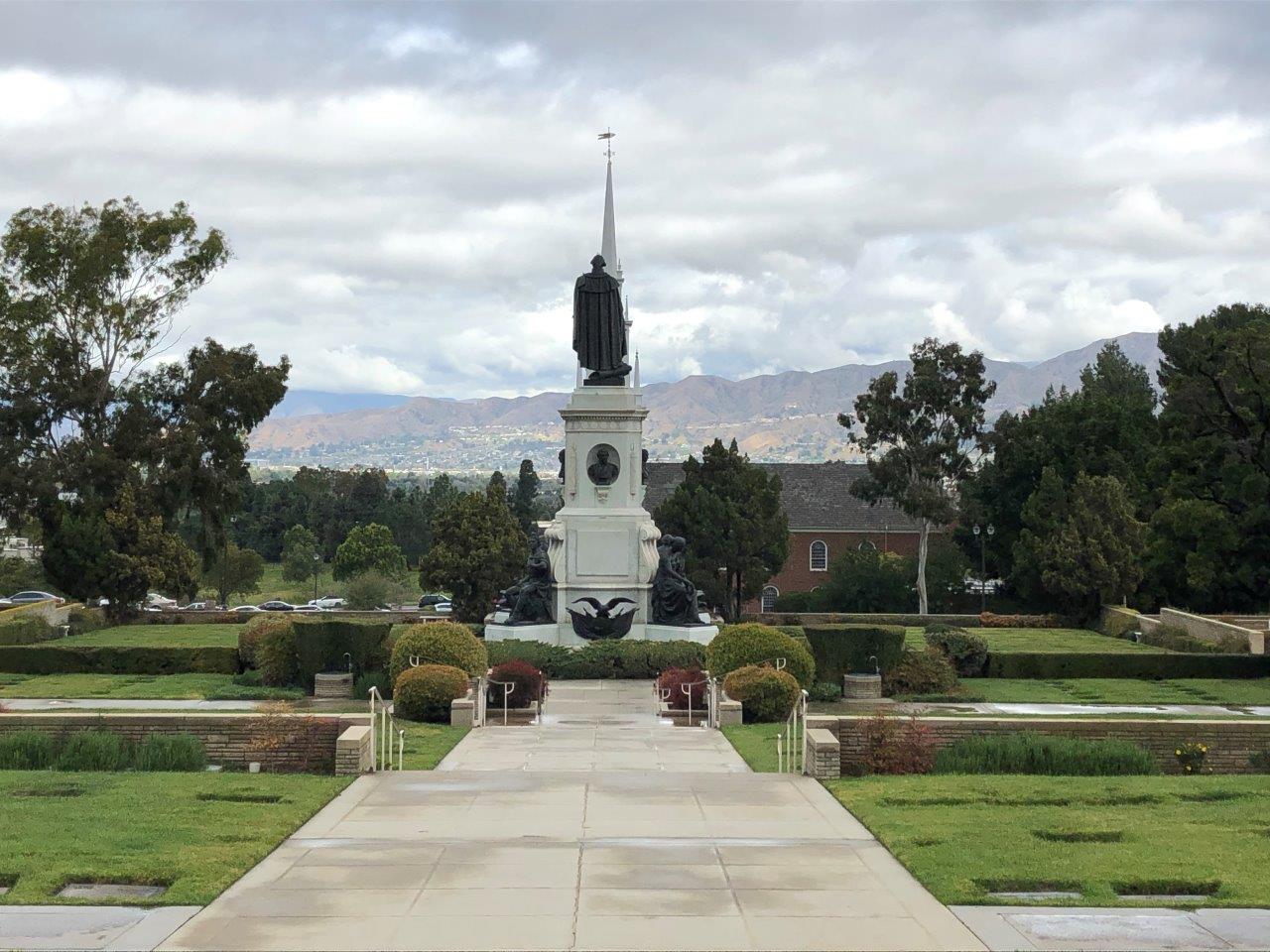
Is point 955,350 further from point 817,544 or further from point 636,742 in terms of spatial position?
point 636,742

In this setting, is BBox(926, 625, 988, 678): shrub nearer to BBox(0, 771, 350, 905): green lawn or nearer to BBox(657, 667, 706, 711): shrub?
BBox(657, 667, 706, 711): shrub

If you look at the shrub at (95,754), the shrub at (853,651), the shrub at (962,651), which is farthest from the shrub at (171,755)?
the shrub at (962,651)

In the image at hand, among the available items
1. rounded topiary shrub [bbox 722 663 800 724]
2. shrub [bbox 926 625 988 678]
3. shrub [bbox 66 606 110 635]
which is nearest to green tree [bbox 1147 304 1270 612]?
shrub [bbox 926 625 988 678]

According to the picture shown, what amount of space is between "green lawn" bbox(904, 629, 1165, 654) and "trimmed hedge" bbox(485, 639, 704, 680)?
6.75m

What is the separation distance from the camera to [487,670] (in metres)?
33.5

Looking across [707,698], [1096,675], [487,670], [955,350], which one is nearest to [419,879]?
[707,698]

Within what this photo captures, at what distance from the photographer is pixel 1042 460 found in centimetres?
6750

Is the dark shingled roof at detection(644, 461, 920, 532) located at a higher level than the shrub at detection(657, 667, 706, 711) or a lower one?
higher

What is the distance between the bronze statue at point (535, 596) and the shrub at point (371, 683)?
7.95m

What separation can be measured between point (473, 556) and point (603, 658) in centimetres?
2059

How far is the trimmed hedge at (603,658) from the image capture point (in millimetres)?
39125

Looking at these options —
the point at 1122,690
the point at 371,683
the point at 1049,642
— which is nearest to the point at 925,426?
the point at 1049,642

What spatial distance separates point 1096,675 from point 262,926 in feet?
103

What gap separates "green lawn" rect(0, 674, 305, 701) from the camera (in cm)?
3534
